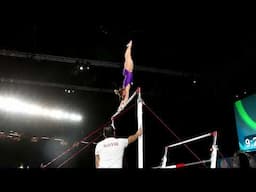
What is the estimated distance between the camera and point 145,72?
9203 mm

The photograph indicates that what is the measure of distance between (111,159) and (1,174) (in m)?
2.38

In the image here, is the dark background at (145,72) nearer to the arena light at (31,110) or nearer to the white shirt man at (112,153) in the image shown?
the arena light at (31,110)

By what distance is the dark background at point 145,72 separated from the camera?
22.1 feet

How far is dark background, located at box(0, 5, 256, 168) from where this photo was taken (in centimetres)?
673

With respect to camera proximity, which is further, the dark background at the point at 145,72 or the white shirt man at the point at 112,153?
the dark background at the point at 145,72

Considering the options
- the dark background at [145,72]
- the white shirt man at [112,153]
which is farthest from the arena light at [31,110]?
the white shirt man at [112,153]

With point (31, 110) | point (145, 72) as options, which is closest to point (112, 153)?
point (145, 72)

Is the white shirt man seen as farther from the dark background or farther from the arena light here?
the arena light

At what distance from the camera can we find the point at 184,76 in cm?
917

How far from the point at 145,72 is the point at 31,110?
164 inches

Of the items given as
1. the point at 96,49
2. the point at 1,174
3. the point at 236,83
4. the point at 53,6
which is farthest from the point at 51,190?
the point at 236,83

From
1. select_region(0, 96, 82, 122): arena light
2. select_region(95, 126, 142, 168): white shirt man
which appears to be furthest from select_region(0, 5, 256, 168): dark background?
select_region(95, 126, 142, 168): white shirt man

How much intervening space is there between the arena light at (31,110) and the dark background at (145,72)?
25cm

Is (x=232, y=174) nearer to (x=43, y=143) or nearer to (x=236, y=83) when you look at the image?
(x=236, y=83)
